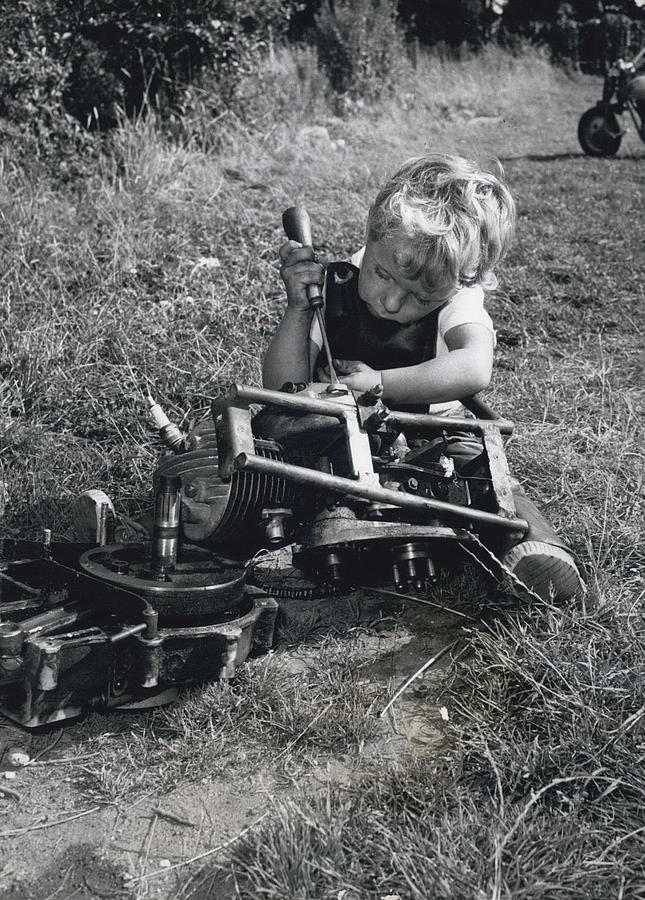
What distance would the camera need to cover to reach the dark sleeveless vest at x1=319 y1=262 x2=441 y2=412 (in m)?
3.22

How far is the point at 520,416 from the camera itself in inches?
162

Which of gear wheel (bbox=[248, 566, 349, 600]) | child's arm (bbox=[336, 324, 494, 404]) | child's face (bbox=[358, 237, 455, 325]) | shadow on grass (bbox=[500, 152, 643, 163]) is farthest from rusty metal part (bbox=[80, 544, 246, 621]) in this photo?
shadow on grass (bbox=[500, 152, 643, 163])

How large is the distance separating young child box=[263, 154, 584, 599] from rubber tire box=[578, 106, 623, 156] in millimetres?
8113

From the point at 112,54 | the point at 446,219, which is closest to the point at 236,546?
the point at 446,219

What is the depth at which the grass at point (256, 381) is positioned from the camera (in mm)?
2016

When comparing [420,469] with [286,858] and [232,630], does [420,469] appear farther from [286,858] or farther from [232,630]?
[286,858]

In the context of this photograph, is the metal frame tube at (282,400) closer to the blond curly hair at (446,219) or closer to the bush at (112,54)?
the blond curly hair at (446,219)

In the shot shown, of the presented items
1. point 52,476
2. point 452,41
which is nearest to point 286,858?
point 52,476

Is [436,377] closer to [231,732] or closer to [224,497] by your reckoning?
[224,497]

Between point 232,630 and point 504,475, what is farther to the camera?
point 504,475

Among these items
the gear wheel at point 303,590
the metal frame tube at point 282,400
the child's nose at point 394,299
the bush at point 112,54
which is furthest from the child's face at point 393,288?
the bush at point 112,54

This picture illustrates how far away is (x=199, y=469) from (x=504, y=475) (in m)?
0.91

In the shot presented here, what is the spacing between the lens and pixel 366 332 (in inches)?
127

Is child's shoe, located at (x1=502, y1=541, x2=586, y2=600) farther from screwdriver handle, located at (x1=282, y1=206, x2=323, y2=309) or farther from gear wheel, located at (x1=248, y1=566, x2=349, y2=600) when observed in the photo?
screwdriver handle, located at (x1=282, y1=206, x2=323, y2=309)
